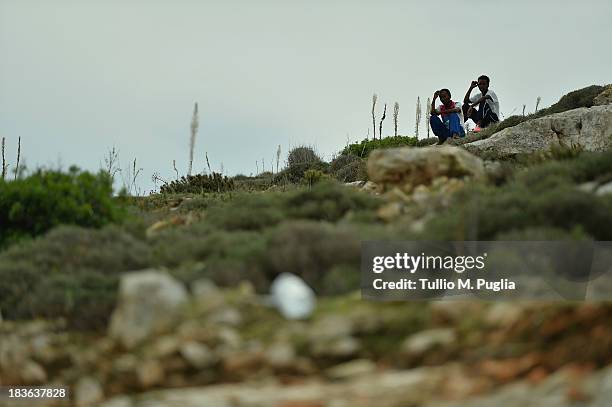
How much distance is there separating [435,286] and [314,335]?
1.02m

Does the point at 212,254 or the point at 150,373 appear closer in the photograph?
the point at 150,373

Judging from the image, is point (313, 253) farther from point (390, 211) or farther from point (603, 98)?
point (603, 98)

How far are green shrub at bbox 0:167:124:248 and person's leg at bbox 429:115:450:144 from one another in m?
10.4

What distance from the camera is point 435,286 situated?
4668 millimetres

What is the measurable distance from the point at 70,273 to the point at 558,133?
1282 cm

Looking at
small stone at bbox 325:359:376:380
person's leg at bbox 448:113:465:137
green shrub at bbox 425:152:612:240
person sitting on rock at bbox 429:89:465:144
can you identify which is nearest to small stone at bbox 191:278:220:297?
small stone at bbox 325:359:376:380

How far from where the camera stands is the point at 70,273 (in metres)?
5.40

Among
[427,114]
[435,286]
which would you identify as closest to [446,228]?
[435,286]

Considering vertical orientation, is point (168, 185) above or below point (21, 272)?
above

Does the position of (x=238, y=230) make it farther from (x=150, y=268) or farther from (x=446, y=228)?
(x=446, y=228)

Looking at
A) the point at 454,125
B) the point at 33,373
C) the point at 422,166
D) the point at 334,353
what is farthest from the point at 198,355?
the point at 454,125

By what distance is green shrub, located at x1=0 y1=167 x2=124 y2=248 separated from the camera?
7.09 meters

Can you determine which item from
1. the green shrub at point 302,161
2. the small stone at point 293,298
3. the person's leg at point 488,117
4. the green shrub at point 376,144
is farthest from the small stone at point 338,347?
the green shrub at point 376,144

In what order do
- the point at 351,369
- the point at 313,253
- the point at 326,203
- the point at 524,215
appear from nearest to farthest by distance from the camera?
the point at 351,369 → the point at 313,253 → the point at 524,215 → the point at 326,203
